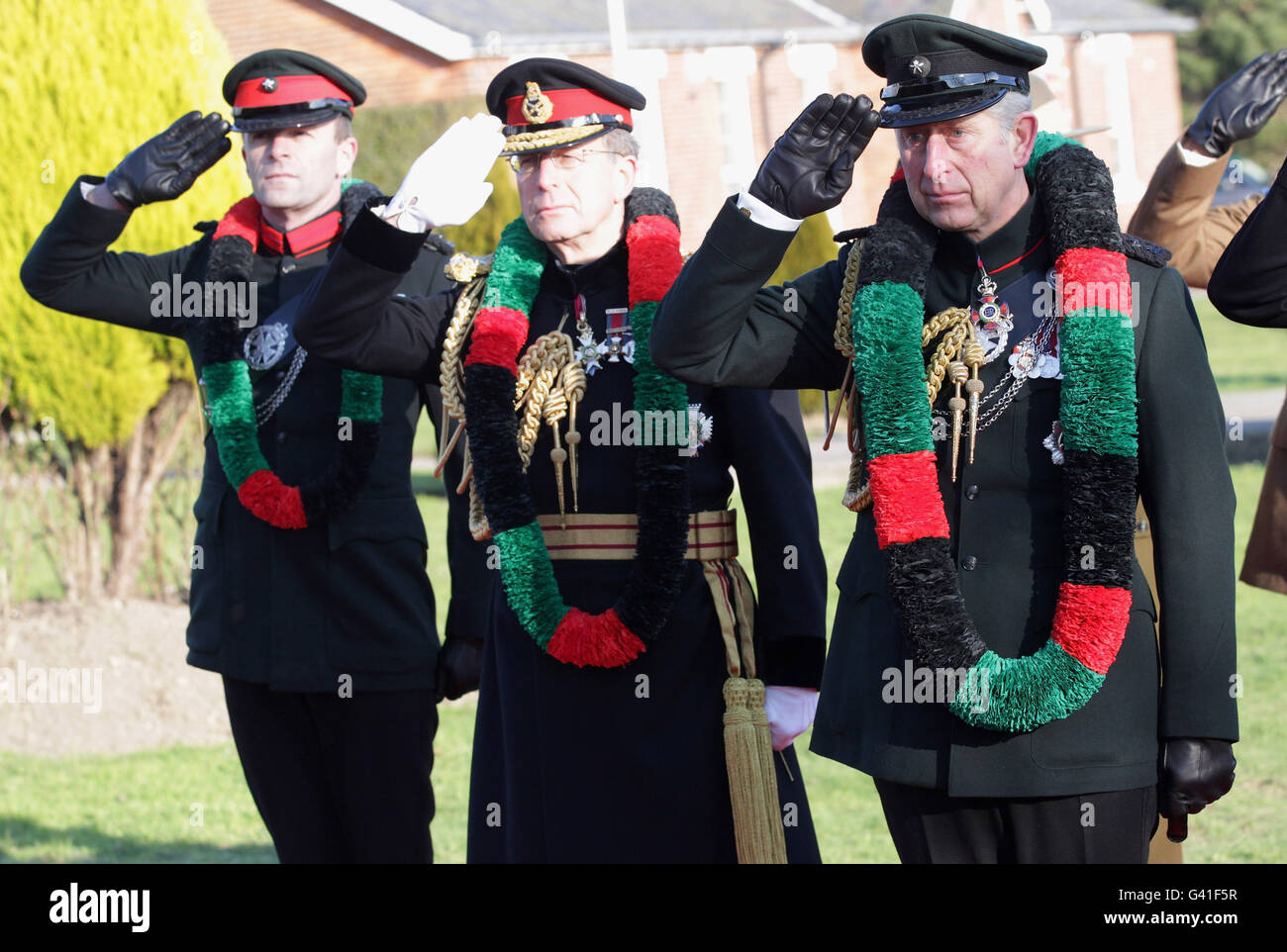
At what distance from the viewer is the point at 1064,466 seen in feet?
10.1

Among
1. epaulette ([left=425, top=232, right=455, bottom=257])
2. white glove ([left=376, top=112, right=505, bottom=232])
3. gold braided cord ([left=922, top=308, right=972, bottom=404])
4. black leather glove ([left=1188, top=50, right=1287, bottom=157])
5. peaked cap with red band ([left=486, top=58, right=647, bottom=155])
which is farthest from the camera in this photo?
epaulette ([left=425, top=232, right=455, bottom=257])

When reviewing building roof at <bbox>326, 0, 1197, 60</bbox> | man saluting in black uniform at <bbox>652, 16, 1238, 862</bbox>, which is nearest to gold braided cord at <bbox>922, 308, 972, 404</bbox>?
man saluting in black uniform at <bbox>652, 16, 1238, 862</bbox>

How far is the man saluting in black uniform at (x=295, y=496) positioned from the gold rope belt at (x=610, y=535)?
79cm

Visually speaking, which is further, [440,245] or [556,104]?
[440,245]

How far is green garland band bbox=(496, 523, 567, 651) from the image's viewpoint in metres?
3.83

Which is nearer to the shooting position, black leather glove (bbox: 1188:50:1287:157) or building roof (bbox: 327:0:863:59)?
black leather glove (bbox: 1188:50:1287:157)

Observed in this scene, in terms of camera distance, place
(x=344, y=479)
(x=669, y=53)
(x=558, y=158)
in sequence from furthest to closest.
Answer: (x=669, y=53), (x=344, y=479), (x=558, y=158)

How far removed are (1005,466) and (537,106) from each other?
1.48m

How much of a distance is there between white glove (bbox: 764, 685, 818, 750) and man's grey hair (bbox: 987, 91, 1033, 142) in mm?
1378

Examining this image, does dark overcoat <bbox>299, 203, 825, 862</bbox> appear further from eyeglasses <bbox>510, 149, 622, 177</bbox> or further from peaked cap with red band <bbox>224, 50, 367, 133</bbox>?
peaked cap with red band <bbox>224, 50, 367, 133</bbox>

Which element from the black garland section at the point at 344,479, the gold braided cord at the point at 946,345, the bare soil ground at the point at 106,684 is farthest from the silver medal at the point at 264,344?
the bare soil ground at the point at 106,684

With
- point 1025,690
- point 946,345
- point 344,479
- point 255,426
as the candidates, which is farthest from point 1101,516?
point 255,426

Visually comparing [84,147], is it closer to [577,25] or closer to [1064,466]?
[1064,466]

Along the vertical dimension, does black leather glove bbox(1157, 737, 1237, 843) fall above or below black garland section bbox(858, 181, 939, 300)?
below
